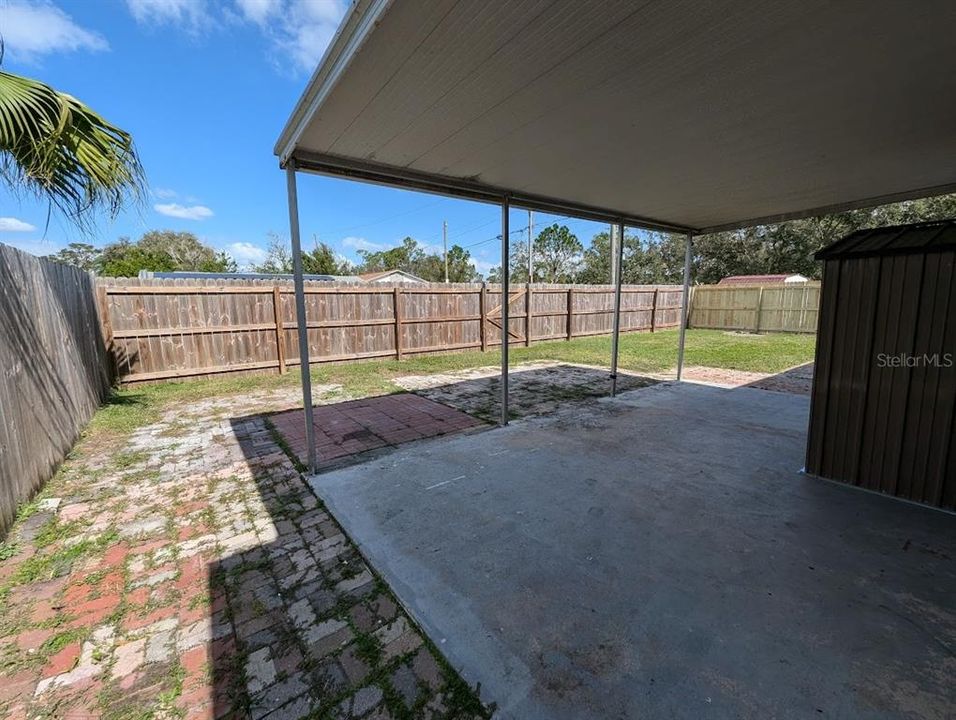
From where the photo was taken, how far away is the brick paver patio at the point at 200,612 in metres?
1.44

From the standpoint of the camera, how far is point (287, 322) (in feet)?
24.7

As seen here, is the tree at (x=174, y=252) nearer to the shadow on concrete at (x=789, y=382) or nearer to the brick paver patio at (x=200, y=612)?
the brick paver patio at (x=200, y=612)

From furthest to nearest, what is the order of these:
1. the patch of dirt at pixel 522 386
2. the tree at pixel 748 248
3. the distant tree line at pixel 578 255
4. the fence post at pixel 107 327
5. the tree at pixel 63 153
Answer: the distant tree line at pixel 578 255 < the tree at pixel 748 248 < the fence post at pixel 107 327 < the patch of dirt at pixel 522 386 < the tree at pixel 63 153

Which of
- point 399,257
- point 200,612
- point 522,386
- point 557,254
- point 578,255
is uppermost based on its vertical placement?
point 399,257

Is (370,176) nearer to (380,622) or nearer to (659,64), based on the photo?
(659,64)

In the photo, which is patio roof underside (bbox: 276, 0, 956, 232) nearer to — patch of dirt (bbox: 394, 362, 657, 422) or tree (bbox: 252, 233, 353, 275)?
patch of dirt (bbox: 394, 362, 657, 422)

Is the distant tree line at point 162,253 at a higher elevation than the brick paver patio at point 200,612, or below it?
higher

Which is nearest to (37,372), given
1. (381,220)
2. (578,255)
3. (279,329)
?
(279,329)

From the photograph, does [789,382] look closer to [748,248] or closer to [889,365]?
[889,365]

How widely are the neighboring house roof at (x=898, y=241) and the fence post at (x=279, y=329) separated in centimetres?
747

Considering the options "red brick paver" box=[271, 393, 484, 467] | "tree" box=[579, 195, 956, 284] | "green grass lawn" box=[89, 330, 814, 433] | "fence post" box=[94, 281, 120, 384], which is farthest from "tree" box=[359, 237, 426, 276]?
"red brick paver" box=[271, 393, 484, 467]

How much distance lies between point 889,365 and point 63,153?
5.74m

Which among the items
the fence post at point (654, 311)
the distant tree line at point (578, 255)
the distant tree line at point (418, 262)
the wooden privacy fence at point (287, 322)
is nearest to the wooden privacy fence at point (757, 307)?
the fence post at point (654, 311)

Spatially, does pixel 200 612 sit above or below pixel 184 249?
below
